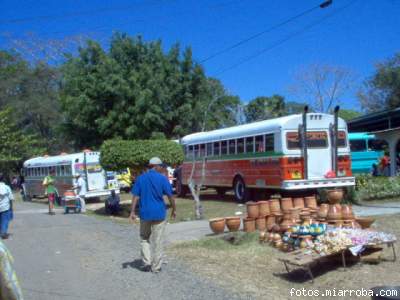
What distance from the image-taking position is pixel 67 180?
28469mm

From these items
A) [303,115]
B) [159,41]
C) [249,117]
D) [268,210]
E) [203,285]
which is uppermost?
[159,41]

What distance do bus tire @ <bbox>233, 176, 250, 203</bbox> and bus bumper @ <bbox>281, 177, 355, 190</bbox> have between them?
284cm

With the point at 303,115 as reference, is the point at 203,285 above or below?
below

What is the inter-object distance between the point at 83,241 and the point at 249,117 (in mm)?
37632

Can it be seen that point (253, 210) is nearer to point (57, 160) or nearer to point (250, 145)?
point (250, 145)

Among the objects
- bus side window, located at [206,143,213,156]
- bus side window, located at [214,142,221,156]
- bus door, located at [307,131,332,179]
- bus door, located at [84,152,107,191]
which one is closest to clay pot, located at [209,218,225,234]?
bus door, located at [307,131,332,179]

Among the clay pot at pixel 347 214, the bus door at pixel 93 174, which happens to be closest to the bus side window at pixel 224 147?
the bus door at pixel 93 174

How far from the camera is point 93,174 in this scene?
27.6 metres

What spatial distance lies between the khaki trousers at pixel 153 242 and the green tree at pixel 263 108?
39.8m

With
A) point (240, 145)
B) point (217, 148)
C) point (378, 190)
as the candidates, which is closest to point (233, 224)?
point (378, 190)

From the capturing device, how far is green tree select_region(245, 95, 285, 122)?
161 ft

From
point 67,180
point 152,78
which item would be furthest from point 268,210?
point 152,78

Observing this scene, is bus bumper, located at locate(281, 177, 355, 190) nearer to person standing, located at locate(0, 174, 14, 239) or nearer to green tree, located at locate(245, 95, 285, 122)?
person standing, located at locate(0, 174, 14, 239)

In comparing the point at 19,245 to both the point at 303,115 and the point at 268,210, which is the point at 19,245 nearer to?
the point at 268,210
